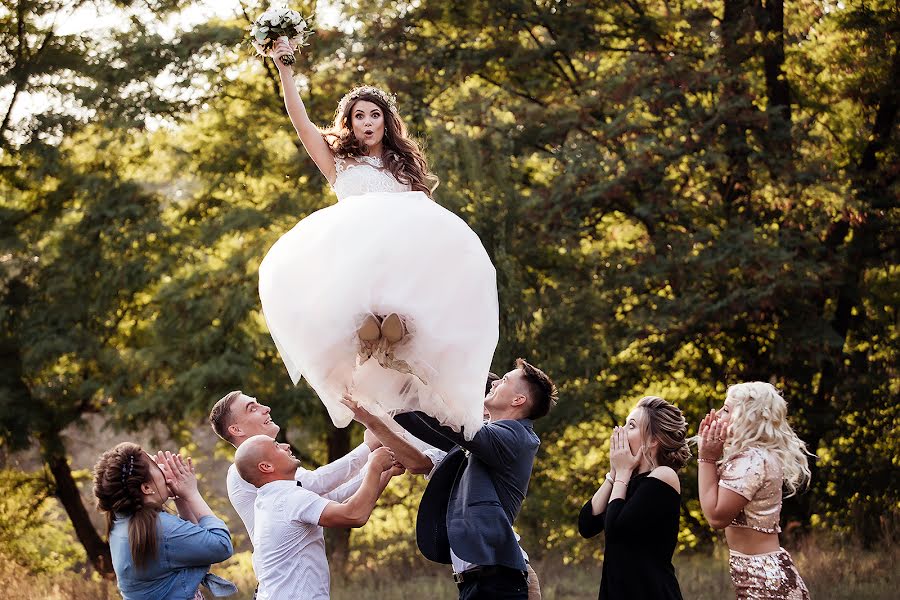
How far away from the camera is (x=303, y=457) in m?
17.0

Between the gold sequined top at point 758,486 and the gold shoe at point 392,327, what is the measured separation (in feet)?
5.73

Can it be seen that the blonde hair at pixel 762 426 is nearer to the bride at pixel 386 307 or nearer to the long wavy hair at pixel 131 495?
the bride at pixel 386 307

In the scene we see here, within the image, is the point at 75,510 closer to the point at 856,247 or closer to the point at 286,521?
the point at 856,247

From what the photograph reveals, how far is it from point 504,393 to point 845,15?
10.9 meters

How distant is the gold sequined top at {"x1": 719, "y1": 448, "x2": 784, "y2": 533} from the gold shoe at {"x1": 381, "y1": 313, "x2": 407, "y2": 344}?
5.73ft

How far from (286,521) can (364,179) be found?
138cm

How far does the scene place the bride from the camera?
11.8 ft

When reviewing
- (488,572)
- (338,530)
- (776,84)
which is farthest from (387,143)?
(338,530)

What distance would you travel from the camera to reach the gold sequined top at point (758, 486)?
14.6 ft

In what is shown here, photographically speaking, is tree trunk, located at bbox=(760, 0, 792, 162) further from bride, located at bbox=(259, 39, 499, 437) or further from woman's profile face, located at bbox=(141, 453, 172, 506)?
woman's profile face, located at bbox=(141, 453, 172, 506)

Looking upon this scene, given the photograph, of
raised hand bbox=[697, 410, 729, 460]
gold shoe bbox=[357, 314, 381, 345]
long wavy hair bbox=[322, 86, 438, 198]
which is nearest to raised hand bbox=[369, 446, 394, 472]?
gold shoe bbox=[357, 314, 381, 345]

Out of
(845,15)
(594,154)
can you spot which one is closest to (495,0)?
(594,154)

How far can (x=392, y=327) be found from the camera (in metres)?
3.55

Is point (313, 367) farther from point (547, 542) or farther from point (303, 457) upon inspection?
point (303, 457)
